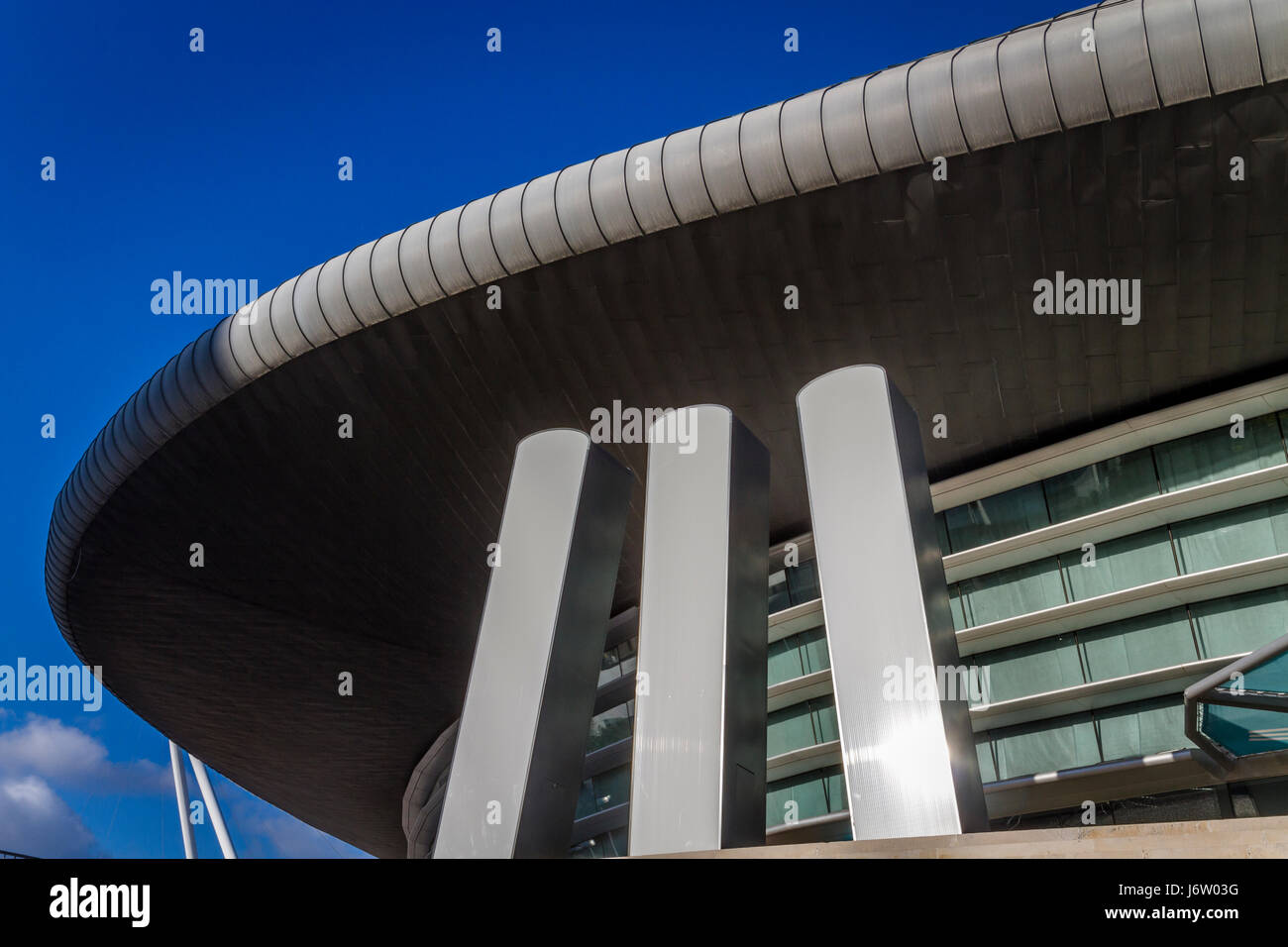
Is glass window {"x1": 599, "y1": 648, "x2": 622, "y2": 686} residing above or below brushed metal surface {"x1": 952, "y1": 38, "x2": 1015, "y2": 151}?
below

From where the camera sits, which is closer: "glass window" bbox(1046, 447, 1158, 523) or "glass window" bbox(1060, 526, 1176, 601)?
"glass window" bbox(1060, 526, 1176, 601)

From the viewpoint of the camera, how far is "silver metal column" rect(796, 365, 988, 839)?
7.76 meters

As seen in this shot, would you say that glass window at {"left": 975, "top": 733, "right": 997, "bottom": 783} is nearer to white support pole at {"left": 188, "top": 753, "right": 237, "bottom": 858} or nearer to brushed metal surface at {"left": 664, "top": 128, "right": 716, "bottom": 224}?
brushed metal surface at {"left": 664, "top": 128, "right": 716, "bottom": 224}

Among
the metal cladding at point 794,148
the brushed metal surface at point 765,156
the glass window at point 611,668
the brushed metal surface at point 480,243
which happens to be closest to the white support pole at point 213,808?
the glass window at point 611,668

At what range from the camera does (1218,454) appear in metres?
13.9

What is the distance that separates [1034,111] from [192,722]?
2590 cm

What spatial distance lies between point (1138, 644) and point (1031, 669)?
1.39m

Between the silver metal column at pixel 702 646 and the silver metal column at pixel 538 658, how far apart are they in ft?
2.83

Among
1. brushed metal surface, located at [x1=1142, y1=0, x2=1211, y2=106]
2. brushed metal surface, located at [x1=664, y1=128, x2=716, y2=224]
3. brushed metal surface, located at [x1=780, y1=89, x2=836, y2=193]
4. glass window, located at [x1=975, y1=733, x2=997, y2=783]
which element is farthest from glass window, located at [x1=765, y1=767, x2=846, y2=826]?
brushed metal surface, located at [x1=1142, y1=0, x2=1211, y2=106]

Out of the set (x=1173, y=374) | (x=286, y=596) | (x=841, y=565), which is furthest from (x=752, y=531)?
(x=286, y=596)

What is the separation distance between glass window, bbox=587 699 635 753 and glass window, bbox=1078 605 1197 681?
7614 millimetres

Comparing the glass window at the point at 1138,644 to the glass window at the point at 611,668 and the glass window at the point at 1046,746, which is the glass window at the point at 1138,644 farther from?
the glass window at the point at 611,668

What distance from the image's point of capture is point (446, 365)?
48.0ft
